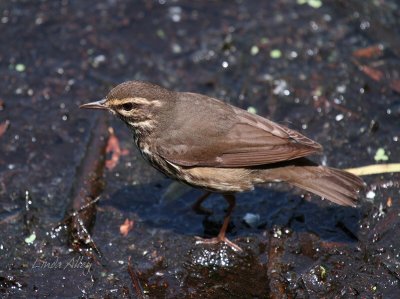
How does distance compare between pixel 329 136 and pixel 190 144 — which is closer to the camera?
pixel 190 144

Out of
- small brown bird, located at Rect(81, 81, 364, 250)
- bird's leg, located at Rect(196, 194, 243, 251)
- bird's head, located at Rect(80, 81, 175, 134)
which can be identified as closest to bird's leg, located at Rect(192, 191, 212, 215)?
bird's leg, located at Rect(196, 194, 243, 251)

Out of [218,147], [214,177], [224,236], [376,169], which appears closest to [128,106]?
[218,147]

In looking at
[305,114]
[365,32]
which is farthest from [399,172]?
[365,32]

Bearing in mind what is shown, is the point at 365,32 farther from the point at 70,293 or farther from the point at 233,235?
the point at 70,293

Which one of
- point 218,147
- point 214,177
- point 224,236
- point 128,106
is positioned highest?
point 128,106

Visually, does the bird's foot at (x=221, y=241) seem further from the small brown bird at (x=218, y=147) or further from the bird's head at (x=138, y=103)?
the bird's head at (x=138, y=103)

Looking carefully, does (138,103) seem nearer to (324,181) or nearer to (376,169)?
(324,181)
